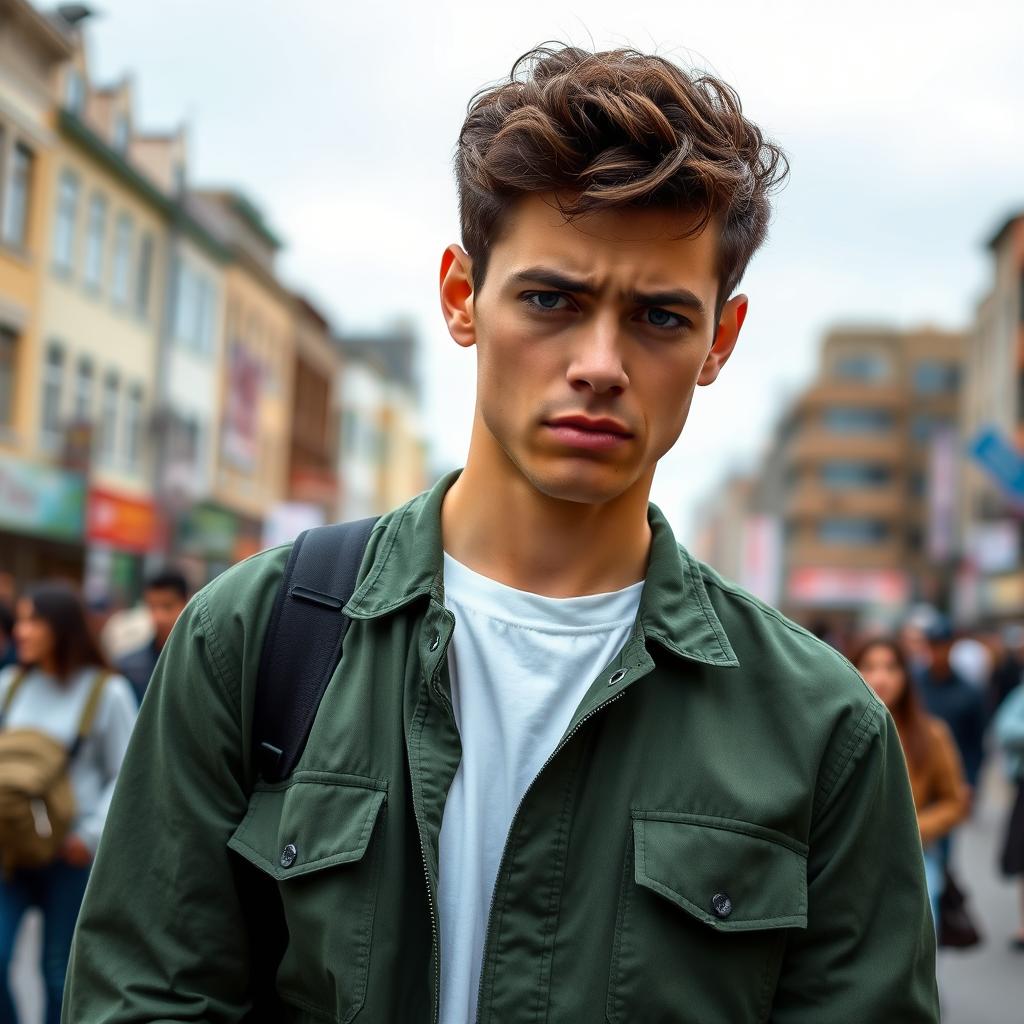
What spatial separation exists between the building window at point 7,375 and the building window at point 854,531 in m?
77.1

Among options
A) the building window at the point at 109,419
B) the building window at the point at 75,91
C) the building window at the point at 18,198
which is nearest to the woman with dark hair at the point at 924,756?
the building window at the point at 18,198

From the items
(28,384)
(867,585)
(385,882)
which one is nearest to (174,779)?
(385,882)

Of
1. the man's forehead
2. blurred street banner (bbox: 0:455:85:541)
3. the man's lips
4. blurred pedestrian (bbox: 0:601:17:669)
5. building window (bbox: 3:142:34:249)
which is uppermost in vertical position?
building window (bbox: 3:142:34:249)

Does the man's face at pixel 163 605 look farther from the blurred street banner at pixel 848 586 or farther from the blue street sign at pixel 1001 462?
the blurred street banner at pixel 848 586

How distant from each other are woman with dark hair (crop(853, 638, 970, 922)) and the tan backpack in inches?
142

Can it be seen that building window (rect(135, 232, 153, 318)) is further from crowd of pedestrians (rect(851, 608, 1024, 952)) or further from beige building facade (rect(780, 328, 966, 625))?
beige building facade (rect(780, 328, 966, 625))

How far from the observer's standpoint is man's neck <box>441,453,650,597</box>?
2.50 metres

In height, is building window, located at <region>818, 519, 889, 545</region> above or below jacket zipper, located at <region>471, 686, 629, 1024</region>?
above

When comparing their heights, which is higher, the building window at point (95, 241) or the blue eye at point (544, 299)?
the building window at point (95, 241)

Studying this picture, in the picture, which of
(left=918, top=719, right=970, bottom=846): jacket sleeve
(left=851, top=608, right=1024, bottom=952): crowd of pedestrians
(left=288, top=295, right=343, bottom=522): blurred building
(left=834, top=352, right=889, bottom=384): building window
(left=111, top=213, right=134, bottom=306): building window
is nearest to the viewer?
(left=918, top=719, right=970, bottom=846): jacket sleeve

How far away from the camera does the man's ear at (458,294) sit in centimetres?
257

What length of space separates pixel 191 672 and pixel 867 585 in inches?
3669

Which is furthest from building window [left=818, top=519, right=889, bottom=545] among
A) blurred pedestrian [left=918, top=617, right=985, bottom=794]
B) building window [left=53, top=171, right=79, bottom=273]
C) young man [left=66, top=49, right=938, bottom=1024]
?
young man [left=66, top=49, right=938, bottom=1024]

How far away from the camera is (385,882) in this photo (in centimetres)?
228
